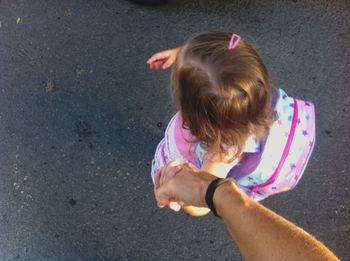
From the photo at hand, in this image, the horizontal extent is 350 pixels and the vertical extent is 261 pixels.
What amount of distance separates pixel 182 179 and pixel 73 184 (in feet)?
3.30

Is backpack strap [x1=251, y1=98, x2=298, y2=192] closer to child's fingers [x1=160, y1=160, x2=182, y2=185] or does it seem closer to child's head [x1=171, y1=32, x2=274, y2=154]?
child's head [x1=171, y1=32, x2=274, y2=154]

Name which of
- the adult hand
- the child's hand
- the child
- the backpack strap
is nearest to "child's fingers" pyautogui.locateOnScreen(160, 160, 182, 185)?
the adult hand

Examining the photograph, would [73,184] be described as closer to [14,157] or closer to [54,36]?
[14,157]

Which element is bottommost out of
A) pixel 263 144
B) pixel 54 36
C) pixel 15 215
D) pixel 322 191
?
pixel 15 215

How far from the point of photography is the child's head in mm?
1127

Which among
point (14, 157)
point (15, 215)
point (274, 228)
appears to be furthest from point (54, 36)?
point (274, 228)

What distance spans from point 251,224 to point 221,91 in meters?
0.35

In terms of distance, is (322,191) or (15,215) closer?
(322,191)

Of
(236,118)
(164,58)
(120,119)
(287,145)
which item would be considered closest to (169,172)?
(236,118)

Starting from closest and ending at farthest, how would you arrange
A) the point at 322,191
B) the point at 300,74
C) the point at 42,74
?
the point at 322,191
the point at 300,74
the point at 42,74

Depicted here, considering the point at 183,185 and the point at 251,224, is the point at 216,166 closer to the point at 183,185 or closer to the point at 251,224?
the point at 183,185

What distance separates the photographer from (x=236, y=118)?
1.18m

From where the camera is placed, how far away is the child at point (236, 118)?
113cm

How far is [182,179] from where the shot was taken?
122cm
